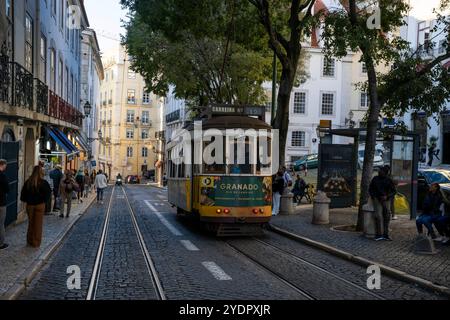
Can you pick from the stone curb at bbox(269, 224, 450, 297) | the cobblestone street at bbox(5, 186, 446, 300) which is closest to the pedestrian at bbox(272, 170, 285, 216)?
the cobblestone street at bbox(5, 186, 446, 300)

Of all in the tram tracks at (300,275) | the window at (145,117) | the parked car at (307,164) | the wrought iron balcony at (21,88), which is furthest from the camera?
the window at (145,117)

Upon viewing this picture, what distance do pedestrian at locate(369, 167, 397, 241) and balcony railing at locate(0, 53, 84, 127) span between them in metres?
9.11

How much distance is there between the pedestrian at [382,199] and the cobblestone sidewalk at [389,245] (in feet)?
1.15

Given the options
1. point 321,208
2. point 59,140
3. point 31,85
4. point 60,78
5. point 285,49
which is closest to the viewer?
point 321,208

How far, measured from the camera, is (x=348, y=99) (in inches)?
2103

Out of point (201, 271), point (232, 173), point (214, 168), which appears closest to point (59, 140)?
point (214, 168)

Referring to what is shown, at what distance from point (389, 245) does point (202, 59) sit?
1648cm

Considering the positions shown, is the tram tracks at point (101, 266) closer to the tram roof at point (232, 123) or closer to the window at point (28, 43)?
the tram roof at point (232, 123)

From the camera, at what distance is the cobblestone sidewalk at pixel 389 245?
31.7 ft

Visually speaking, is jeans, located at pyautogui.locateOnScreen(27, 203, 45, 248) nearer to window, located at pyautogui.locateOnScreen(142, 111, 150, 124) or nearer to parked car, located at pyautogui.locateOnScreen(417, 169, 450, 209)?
parked car, located at pyautogui.locateOnScreen(417, 169, 450, 209)

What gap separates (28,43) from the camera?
19531 millimetres

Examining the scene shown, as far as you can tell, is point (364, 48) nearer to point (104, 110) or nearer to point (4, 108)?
point (4, 108)

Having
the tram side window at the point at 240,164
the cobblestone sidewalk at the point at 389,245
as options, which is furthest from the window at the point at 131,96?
the tram side window at the point at 240,164

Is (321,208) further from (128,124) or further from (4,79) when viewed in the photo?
(128,124)
